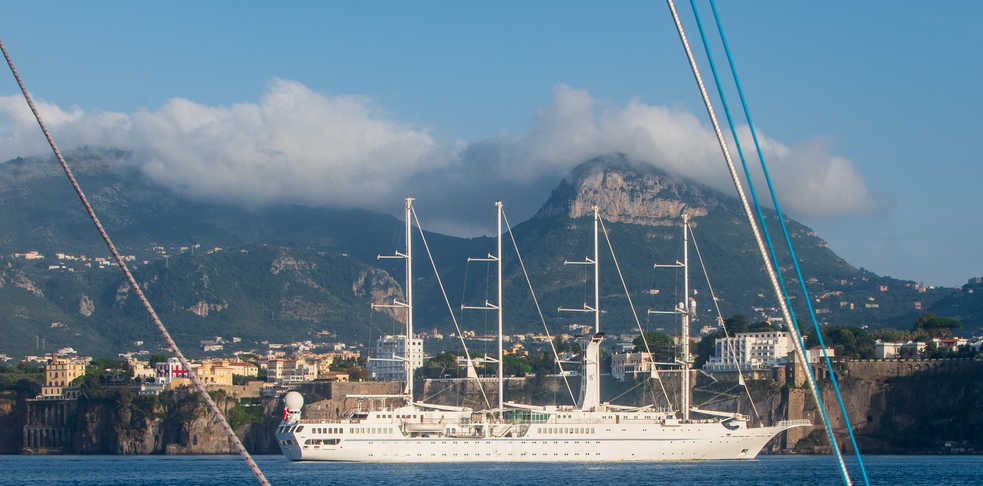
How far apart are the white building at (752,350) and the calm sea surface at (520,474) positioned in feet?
156

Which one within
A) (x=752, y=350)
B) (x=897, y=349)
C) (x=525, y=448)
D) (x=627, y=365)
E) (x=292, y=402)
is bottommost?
A: (x=525, y=448)

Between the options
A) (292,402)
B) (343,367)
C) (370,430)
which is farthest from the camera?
(343,367)

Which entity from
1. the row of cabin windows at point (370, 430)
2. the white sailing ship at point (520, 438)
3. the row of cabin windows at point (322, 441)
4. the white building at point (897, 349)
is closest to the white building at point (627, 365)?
the white building at point (897, 349)

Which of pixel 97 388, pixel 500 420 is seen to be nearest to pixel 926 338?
pixel 500 420

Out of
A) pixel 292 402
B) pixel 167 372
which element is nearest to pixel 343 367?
pixel 167 372

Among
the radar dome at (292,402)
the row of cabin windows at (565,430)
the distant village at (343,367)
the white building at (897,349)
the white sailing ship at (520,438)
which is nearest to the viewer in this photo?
the white sailing ship at (520,438)

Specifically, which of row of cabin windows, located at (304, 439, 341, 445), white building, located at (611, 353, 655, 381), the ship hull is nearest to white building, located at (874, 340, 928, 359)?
white building, located at (611, 353, 655, 381)

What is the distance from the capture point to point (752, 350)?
141m

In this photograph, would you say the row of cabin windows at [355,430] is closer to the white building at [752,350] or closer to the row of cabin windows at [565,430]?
the row of cabin windows at [565,430]

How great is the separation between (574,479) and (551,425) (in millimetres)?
21379

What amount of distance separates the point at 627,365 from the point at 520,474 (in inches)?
2912

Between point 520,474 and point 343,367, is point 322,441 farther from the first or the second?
point 343,367

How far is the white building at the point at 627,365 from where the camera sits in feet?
444

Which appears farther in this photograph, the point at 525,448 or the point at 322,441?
the point at 322,441
